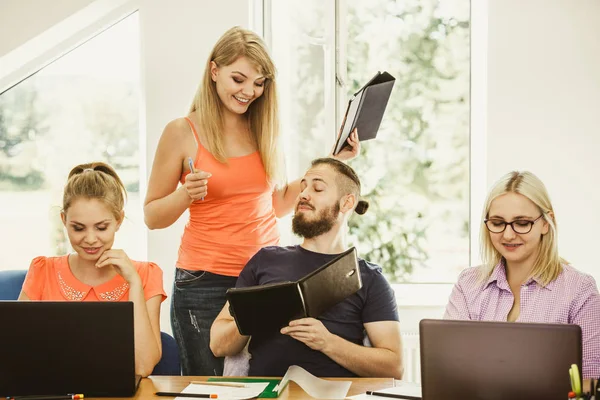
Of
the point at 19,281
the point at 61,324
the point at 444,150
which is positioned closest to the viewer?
the point at 61,324

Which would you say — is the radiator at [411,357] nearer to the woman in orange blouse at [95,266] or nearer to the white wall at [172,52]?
the white wall at [172,52]

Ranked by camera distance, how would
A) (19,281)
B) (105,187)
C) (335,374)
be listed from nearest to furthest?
(335,374), (105,187), (19,281)

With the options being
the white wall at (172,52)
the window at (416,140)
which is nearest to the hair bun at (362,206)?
the white wall at (172,52)

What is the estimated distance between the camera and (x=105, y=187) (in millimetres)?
2240

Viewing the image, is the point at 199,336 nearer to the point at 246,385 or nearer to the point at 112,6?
the point at 246,385

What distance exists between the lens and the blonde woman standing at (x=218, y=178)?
2.39 meters

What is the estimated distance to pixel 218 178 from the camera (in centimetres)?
242

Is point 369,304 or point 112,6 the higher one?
point 112,6

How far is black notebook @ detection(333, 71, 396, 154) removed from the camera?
2420 millimetres

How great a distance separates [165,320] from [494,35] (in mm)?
2057

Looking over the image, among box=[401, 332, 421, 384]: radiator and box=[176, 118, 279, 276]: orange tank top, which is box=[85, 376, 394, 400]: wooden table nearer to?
box=[176, 118, 279, 276]: orange tank top

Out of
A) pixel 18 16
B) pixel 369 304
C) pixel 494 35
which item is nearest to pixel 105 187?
pixel 369 304

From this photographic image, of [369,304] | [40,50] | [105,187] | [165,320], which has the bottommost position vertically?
[165,320]

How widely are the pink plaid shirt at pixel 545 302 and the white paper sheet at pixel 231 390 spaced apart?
0.65 metres
